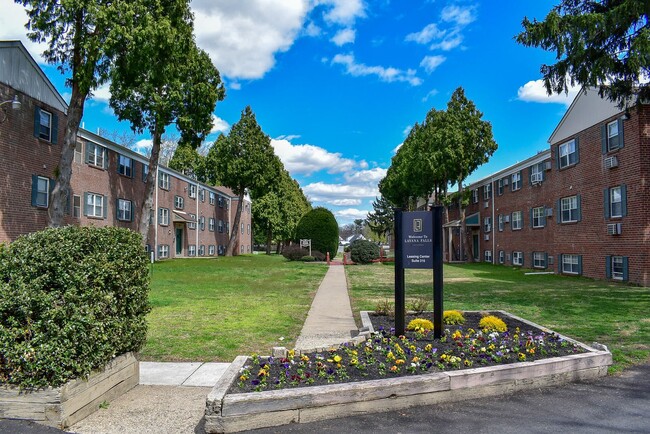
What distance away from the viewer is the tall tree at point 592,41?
11.8 m

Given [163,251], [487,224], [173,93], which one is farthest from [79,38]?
[487,224]

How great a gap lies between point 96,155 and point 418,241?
23076 mm

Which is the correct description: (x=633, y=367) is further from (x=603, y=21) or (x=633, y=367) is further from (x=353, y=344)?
(x=603, y=21)

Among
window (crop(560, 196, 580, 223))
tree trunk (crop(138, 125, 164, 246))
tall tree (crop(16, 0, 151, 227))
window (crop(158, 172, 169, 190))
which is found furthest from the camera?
window (crop(158, 172, 169, 190))

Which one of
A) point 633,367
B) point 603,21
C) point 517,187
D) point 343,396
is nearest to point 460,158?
point 517,187

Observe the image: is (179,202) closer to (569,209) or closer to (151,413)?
(569,209)

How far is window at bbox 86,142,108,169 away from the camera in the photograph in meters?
23.7

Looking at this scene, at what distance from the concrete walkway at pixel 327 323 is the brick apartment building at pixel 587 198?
10572mm

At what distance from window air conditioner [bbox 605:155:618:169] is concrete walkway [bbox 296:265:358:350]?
12238 millimetres

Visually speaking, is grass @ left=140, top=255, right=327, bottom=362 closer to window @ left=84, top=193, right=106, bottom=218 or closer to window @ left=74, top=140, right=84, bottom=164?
window @ left=84, top=193, right=106, bottom=218

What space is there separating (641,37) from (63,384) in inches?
543

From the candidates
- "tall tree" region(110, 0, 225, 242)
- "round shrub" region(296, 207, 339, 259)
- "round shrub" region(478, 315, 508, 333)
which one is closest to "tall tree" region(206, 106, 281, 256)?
"round shrub" region(296, 207, 339, 259)

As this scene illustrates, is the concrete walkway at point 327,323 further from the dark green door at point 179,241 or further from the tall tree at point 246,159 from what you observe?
the tall tree at point 246,159

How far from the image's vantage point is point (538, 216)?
26.7 m
